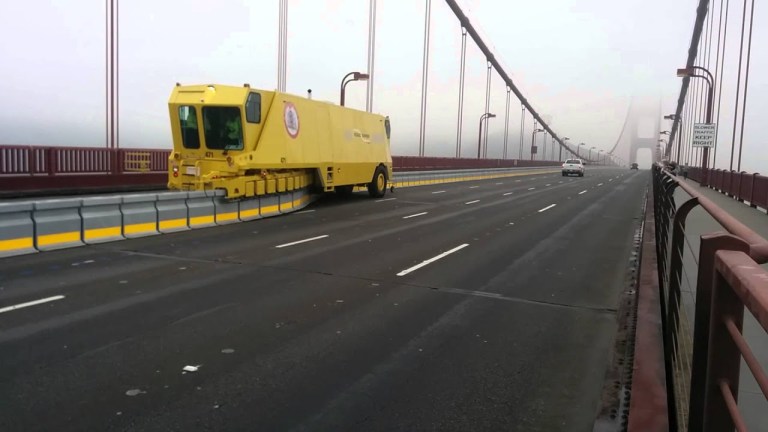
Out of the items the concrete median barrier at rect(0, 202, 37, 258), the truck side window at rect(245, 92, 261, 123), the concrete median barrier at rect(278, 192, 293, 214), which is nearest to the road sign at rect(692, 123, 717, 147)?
the concrete median barrier at rect(278, 192, 293, 214)

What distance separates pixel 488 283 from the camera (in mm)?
8414

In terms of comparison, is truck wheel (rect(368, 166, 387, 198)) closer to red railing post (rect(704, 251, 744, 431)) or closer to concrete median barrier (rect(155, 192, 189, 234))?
concrete median barrier (rect(155, 192, 189, 234))

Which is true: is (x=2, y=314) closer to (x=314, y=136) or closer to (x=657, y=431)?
(x=657, y=431)

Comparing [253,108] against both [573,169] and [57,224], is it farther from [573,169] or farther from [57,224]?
[573,169]

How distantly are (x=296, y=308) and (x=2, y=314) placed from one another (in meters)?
2.94

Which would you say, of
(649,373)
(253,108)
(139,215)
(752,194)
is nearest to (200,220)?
(139,215)

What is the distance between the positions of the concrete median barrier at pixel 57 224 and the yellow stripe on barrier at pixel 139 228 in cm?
107

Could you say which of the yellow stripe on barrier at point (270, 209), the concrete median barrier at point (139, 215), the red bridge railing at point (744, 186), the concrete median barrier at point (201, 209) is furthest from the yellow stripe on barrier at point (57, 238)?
the red bridge railing at point (744, 186)

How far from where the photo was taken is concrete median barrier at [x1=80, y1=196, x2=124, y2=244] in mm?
10984

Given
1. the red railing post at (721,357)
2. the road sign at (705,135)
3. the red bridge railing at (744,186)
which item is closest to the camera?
the red railing post at (721,357)

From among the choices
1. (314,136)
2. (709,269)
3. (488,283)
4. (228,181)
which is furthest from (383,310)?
(314,136)

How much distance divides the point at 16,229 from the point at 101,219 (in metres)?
1.67

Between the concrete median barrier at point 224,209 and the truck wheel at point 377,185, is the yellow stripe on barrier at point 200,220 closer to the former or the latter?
the concrete median barrier at point 224,209

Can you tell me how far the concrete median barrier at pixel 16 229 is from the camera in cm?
957
